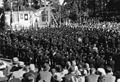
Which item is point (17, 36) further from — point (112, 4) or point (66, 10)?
point (112, 4)

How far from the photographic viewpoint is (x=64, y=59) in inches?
664

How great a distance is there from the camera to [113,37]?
2356 centimetres

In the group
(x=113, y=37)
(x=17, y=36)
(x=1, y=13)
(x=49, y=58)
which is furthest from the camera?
(x=1, y=13)

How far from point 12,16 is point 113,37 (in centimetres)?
2840

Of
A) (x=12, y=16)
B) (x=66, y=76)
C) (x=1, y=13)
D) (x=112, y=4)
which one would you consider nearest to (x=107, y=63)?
(x=66, y=76)

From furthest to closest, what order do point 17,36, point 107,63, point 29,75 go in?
point 17,36
point 107,63
point 29,75

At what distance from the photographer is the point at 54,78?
10805 mm

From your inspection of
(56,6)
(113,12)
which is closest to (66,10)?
(56,6)

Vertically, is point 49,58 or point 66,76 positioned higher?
point 66,76

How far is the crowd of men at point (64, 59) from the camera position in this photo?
10440mm

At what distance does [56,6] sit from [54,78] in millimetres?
54830

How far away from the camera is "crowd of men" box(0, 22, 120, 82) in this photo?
10.4 m

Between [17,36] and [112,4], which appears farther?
[112,4]

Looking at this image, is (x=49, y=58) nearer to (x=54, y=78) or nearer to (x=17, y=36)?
(x=54, y=78)
